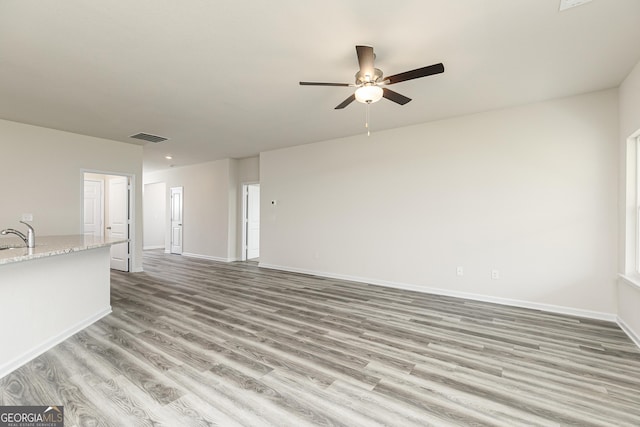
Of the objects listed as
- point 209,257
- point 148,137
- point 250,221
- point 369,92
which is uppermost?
point 148,137

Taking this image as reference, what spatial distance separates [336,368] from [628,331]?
3.25 m

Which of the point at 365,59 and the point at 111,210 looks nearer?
the point at 365,59

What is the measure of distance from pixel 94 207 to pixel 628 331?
9402 millimetres

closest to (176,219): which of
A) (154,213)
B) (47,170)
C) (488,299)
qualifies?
(154,213)

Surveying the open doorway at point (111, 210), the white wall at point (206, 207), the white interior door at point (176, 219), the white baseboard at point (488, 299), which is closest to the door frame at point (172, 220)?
the white interior door at point (176, 219)

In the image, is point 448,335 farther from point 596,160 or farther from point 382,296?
point 596,160

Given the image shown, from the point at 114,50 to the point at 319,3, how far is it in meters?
1.94

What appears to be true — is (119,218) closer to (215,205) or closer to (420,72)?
(215,205)

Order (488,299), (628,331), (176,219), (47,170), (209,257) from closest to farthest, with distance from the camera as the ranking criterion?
(628,331), (488,299), (47,170), (209,257), (176,219)

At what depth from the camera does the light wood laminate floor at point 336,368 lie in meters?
1.86

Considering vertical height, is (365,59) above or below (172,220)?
above

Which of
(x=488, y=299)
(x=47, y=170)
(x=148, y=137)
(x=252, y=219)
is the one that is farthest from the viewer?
(x=252, y=219)

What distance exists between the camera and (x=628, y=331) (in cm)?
306

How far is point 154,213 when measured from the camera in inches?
409
